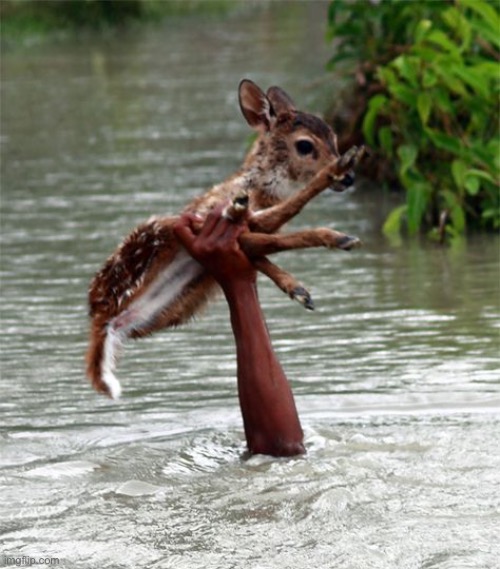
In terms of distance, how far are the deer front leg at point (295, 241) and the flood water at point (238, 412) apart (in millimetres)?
812

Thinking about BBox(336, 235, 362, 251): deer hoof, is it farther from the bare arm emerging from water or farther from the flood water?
the flood water

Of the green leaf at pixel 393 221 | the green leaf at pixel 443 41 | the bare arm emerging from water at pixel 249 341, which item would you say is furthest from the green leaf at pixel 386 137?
the bare arm emerging from water at pixel 249 341

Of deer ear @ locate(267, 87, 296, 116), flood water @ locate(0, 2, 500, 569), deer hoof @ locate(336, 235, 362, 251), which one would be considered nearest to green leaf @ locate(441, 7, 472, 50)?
flood water @ locate(0, 2, 500, 569)

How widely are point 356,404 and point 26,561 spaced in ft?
7.07

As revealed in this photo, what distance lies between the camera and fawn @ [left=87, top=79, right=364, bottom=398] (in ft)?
19.3

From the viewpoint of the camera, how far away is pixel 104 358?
5.96 m

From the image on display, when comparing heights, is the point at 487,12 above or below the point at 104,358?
above

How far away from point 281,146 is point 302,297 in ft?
3.86

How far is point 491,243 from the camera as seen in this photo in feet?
33.4

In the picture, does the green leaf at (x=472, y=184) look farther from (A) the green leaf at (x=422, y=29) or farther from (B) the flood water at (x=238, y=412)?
(A) the green leaf at (x=422, y=29)

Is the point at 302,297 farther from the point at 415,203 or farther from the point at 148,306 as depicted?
the point at 415,203

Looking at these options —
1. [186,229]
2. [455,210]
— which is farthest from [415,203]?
[186,229]

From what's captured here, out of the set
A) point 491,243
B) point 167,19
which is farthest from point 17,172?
point 167,19

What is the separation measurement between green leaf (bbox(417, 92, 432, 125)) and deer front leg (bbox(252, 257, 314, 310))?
460 centimetres
